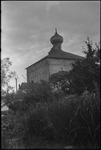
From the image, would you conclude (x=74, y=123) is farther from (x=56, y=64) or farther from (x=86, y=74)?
(x=56, y=64)

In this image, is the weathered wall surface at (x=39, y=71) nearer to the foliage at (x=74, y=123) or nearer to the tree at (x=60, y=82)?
the tree at (x=60, y=82)

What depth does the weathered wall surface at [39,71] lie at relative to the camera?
124ft

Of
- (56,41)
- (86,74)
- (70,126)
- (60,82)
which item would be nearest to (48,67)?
(56,41)

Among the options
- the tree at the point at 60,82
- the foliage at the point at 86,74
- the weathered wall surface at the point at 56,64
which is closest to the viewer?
the foliage at the point at 86,74

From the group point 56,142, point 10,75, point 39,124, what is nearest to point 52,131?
point 56,142

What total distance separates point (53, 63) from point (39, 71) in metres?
3.28

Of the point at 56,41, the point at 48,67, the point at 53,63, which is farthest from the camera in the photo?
the point at 56,41

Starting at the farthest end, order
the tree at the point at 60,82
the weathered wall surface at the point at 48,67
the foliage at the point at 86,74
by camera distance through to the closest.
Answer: the weathered wall surface at the point at 48,67
the tree at the point at 60,82
the foliage at the point at 86,74

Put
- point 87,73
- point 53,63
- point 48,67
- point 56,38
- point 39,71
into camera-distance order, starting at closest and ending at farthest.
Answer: point 87,73 → point 48,67 → point 53,63 → point 39,71 → point 56,38

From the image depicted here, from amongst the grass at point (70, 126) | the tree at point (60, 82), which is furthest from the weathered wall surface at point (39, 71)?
the grass at point (70, 126)

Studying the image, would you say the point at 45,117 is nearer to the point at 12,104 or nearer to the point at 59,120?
the point at 59,120

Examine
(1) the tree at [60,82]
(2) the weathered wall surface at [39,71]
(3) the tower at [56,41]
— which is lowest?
(1) the tree at [60,82]

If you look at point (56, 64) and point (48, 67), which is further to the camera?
point (56, 64)

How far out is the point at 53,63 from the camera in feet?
124
